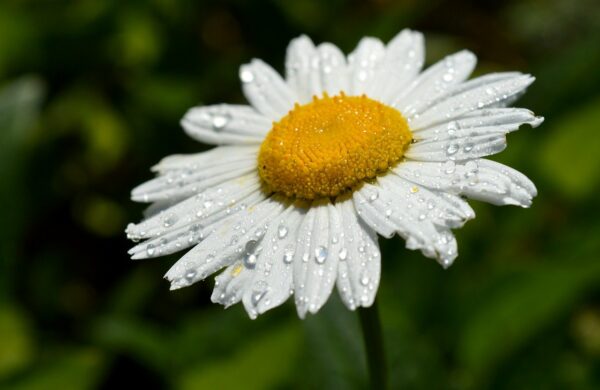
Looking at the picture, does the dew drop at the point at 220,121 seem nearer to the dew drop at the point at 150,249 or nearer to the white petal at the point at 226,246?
the white petal at the point at 226,246

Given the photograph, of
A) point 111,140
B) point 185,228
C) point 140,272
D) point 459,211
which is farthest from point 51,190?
point 459,211

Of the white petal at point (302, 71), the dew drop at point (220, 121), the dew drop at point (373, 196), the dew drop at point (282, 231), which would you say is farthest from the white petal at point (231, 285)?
the white petal at point (302, 71)

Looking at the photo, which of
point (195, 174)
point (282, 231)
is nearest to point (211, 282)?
point (195, 174)

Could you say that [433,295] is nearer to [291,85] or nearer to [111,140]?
[291,85]

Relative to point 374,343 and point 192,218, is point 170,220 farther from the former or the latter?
point 374,343

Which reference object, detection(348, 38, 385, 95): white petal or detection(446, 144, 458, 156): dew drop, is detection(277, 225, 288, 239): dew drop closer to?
detection(446, 144, 458, 156): dew drop
